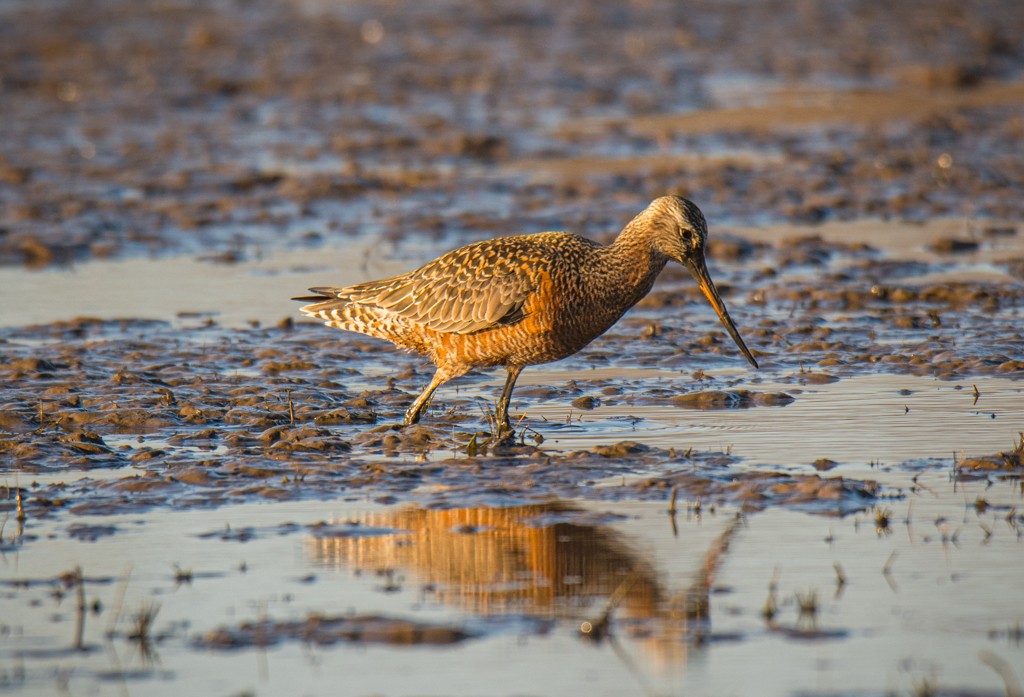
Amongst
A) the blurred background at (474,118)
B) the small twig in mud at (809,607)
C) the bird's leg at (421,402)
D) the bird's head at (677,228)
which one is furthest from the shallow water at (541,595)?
the blurred background at (474,118)

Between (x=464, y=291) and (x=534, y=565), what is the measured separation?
268cm

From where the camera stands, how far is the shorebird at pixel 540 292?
880 centimetres

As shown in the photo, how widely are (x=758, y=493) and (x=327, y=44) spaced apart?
1943cm

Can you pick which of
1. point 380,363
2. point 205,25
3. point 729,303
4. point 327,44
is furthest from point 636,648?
point 205,25

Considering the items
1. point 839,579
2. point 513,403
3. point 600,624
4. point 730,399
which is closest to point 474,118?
point 513,403

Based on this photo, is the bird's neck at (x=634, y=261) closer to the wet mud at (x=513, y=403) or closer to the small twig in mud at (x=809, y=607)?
the wet mud at (x=513, y=403)

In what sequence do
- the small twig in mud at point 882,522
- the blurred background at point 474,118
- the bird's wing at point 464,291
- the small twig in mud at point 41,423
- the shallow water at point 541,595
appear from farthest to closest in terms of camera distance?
the blurred background at point 474,118 < the small twig in mud at point 41,423 < the bird's wing at point 464,291 < the small twig in mud at point 882,522 < the shallow water at point 541,595

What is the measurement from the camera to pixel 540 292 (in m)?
8.78

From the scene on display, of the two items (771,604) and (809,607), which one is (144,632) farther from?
(809,607)

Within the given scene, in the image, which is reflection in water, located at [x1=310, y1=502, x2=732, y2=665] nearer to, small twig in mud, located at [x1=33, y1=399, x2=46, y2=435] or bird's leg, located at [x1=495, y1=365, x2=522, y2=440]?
bird's leg, located at [x1=495, y1=365, x2=522, y2=440]

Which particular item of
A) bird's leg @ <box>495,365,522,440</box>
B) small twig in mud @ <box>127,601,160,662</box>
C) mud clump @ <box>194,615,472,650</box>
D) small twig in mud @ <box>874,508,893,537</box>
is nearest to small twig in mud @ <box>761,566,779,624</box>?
small twig in mud @ <box>874,508,893,537</box>

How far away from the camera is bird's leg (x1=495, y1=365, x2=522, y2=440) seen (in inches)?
344

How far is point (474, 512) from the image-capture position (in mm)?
7531

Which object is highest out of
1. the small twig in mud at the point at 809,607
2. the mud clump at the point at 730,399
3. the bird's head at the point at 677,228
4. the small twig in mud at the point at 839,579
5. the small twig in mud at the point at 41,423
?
the bird's head at the point at 677,228
